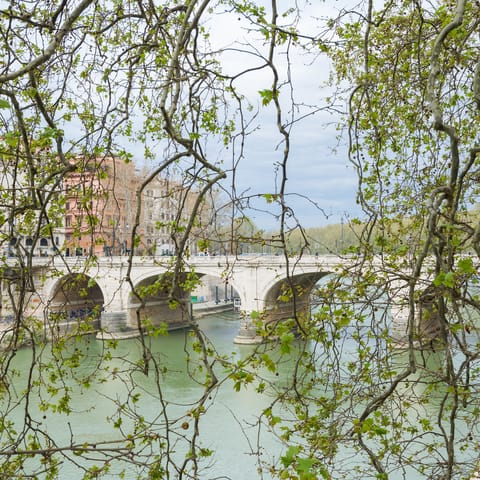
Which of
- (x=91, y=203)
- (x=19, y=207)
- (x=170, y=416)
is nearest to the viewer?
(x=19, y=207)

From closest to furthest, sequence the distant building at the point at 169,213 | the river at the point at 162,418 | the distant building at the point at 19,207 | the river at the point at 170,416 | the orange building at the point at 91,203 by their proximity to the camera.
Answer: the distant building at the point at 169,213 < the distant building at the point at 19,207 < the orange building at the point at 91,203 < the river at the point at 162,418 < the river at the point at 170,416

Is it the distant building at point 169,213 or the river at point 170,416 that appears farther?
the river at point 170,416

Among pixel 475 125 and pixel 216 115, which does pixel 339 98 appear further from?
pixel 216 115

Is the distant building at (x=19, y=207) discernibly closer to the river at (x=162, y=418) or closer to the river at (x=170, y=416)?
the river at (x=162, y=418)

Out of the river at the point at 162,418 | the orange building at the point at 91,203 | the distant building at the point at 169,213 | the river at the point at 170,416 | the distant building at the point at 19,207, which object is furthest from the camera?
the river at the point at 170,416

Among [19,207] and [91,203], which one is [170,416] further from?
[19,207]

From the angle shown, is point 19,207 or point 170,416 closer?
point 19,207

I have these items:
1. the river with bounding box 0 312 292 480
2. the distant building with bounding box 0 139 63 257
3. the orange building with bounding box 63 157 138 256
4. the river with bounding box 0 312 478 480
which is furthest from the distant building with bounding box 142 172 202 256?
the river with bounding box 0 312 292 480

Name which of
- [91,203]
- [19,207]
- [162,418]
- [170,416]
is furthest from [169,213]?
[162,418]

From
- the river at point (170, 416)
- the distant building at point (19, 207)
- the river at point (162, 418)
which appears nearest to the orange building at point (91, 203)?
the distant building at point (19, 207)

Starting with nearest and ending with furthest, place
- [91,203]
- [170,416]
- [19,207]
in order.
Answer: [19,207] → [91,203] → [170,416]

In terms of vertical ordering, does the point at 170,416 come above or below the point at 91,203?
below

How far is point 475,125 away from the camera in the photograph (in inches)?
154

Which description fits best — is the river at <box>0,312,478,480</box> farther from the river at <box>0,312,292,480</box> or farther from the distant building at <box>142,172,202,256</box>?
the distant building at <box>142,172,202,256</box>
